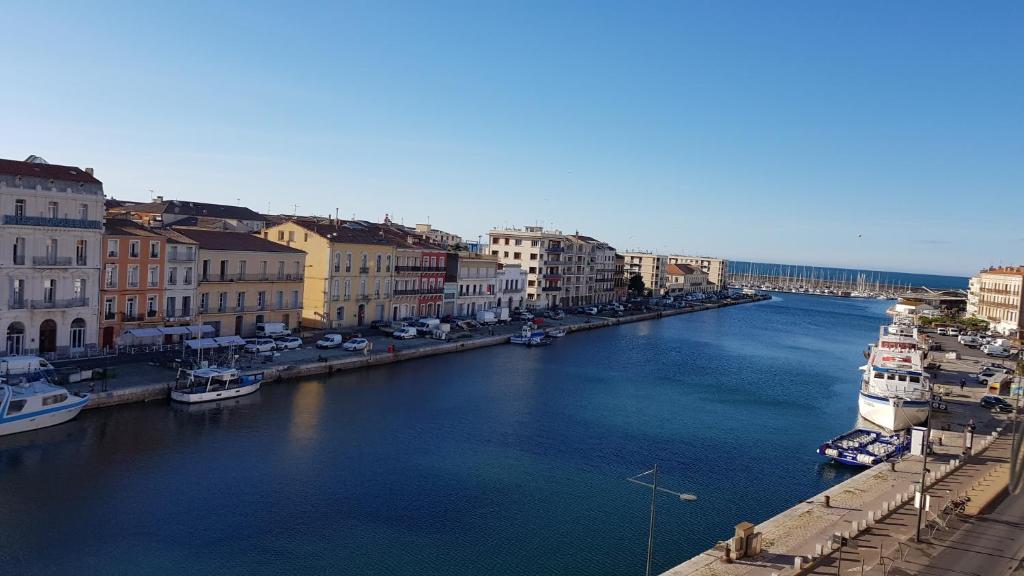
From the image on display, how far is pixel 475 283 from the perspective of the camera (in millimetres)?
61156

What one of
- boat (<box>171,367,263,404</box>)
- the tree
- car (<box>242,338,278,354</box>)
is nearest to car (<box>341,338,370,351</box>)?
car (<box>242,338,278,354</box>)

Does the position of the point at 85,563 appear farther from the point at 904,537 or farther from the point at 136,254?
the point at 136,254

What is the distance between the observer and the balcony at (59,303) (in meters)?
29.6

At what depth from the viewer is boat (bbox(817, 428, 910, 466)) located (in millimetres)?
25453

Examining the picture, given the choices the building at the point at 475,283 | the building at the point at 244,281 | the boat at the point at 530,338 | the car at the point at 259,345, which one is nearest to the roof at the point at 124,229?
the building at the point at 244,281

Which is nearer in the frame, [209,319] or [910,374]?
[910,374]

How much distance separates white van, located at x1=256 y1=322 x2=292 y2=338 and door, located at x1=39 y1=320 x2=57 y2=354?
10676mm

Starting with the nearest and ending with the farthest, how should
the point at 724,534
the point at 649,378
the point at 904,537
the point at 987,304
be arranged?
the point at 904,537
the point at 724,534
the point at 649,378
the point at 987,304

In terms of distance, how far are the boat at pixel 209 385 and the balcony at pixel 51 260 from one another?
261 inches

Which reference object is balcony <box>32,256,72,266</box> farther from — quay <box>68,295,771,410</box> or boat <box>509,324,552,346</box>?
boat <box>509,324,552,346</box>

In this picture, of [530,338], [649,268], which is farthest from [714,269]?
[530,338]

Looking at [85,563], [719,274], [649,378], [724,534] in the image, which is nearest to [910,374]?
[649,378]

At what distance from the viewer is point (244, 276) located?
39938mm

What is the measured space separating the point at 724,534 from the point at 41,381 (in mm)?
22544
